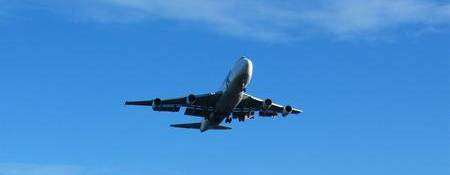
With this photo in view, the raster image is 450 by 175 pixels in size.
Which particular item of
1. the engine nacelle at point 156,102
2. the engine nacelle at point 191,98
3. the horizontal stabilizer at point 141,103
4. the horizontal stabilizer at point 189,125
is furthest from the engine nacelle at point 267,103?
the horizontal stabilizer at point 141,103

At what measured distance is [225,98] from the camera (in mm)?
138000

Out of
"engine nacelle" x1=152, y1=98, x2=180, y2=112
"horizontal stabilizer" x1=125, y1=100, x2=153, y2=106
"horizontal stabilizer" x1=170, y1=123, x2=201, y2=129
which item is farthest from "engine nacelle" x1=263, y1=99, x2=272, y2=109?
"horizontal stabilizer" x1=125, y1=100, x2=153, y2=106

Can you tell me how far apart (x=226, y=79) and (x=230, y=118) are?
25.2 ft

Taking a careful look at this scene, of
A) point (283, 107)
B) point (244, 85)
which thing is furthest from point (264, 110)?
point (244, 85)

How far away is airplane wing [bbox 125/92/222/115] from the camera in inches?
5556

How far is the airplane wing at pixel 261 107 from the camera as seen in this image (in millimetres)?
143425

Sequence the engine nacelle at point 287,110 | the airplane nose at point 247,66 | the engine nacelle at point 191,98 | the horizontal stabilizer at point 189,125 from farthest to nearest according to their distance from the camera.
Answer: the horizontal stabilizer at point 189,125 < the engine nacelle at point 287,110 < the engine nacelle at point 191,98 < the airplane nose at point 247,66

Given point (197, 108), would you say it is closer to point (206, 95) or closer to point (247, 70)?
point (206, 95)

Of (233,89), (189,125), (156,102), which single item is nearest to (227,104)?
(233,89)

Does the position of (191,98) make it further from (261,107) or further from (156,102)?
(261,107)

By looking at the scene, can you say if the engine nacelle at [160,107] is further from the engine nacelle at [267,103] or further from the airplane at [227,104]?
the engine nacelle at [267,103]

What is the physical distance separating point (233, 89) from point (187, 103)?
30.6 feet

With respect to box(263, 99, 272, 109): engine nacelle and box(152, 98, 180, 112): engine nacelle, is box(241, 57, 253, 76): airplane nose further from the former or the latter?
box(152, 98, 180, 112): engine nacelle

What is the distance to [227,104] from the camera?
13912 centimetres
